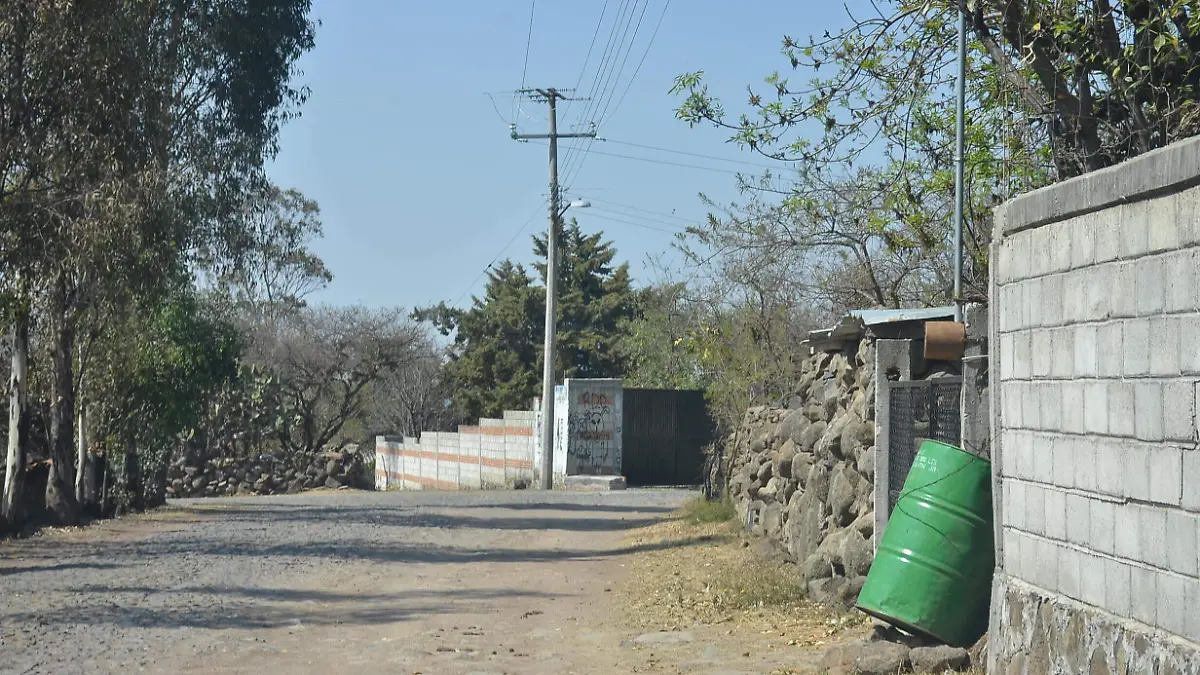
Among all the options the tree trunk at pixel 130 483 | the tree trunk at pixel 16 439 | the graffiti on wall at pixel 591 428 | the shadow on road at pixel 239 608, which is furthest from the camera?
the graffiti on wall at pixel 591 428

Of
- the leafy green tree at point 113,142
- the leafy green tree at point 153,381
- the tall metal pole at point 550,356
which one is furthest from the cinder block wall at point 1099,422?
the tall metal pole at point 550,356

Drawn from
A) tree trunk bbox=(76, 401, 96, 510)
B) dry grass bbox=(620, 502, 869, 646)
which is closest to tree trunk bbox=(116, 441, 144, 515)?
tree trunk bbox=(76, 401, 96, 510)

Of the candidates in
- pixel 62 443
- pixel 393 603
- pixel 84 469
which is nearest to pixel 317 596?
pixel 393 603

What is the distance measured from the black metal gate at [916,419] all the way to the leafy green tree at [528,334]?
38.7 metres

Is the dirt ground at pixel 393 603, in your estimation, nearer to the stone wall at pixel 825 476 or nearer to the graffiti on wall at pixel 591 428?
the stone wall at pixel 825 476

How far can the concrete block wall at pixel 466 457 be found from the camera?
3688 centimetres

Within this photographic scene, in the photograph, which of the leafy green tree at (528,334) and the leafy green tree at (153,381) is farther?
the leafy green tree at (528,334)

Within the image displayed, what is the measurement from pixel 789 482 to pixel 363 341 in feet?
110

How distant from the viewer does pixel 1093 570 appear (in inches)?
241

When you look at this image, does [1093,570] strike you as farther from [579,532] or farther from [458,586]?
[579,532]

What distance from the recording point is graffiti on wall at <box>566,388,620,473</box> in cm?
3372

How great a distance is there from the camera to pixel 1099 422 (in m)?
6.02

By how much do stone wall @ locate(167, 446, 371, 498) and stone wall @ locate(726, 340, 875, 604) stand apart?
24.6 meters

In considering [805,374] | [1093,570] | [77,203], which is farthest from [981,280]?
[77,203]
